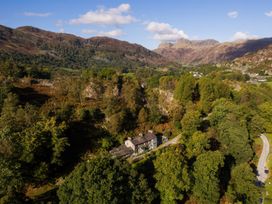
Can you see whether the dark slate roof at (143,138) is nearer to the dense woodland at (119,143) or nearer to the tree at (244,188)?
the dense woodland at (119,143)

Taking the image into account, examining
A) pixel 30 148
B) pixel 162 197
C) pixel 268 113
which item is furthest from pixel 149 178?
pixel 268 113

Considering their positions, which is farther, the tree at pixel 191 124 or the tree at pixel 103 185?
the tree at pixel 191 124

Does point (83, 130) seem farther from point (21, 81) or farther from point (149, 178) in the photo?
point (21, 81)

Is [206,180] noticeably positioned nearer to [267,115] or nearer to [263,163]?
[263,163]

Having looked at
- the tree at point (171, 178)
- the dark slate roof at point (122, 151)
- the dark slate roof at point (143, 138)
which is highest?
the tree at point (171, 178)

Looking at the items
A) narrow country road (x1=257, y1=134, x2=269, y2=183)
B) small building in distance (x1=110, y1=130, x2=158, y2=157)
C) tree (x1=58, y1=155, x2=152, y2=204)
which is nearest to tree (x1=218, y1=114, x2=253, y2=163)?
narrow country road (x1=257, y1=134, x2=269, y2=183)

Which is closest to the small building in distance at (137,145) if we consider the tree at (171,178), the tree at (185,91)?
the tree at (171,178)

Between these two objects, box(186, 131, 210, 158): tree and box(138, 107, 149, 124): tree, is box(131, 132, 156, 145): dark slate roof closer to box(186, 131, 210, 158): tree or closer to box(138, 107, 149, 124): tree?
box(138, 107, 149, 124): tree
